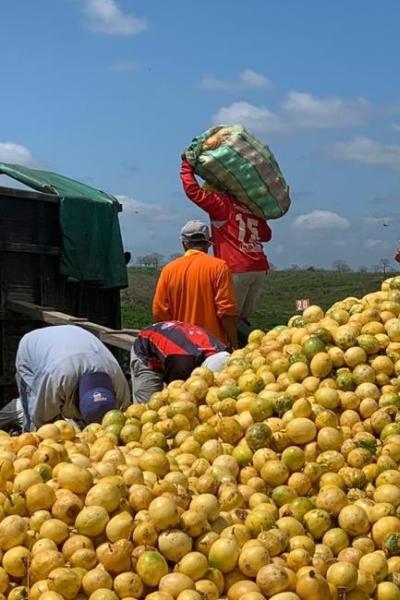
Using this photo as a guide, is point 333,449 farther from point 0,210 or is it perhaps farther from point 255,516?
point 0,210

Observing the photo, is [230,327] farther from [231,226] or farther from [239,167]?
[239,167]

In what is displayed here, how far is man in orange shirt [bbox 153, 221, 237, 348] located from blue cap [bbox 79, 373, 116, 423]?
1474 mm

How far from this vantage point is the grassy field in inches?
930

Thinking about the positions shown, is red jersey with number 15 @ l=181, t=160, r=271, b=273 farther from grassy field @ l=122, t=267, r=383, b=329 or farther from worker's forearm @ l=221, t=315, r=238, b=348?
grassy field @ l=122, t=267, r=383, b=329

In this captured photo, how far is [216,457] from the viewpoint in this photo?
11.5 ft

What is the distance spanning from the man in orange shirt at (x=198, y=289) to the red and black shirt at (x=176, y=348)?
2.55 feet

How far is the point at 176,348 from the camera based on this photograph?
5.52 meters

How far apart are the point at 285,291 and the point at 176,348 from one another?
2620 centimetres

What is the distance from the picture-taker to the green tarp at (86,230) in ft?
26.6

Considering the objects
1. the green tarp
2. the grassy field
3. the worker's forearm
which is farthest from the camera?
the grassy field

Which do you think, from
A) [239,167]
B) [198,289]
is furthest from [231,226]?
[198,289]

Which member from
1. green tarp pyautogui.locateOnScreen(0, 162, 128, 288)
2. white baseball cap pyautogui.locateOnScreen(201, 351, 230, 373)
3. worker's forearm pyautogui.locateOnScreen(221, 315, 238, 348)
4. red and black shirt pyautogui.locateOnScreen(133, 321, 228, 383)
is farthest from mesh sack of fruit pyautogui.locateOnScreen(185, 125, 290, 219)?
white baseball cap pyautogui.locateOnScreen(201, 351, 230, 373)

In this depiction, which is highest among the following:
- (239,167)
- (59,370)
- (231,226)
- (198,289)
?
(239,167)

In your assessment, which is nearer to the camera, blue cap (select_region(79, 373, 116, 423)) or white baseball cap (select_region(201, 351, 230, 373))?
blue cap (select_region(79, 373, 116, 423))
